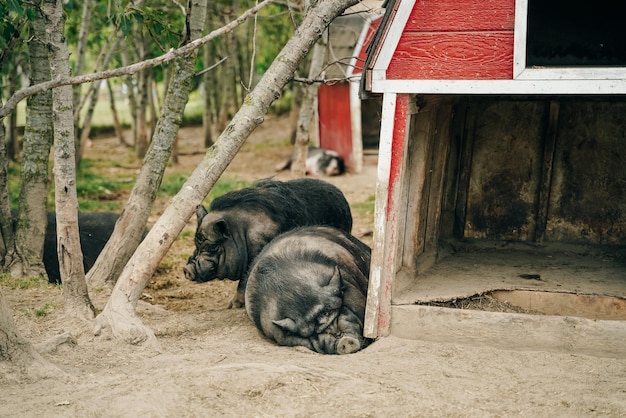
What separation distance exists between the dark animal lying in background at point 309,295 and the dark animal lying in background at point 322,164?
8748 millimetres

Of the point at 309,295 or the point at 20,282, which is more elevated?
the point at 309,295

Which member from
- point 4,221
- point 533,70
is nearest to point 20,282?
point 4,221

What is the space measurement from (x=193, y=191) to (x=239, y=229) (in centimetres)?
149

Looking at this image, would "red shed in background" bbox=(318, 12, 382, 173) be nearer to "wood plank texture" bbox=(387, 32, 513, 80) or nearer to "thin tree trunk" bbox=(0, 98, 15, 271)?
"thin tree trunk" bbox=(0, 98, 15, 271)

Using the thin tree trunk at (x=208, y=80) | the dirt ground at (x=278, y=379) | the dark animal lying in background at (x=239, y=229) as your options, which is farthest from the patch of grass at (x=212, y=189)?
the dirt ground at (x=278, y=379)

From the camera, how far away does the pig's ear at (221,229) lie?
694cm

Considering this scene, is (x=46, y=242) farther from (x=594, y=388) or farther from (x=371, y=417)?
(x=594, y=388)

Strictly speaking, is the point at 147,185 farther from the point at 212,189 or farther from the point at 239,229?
the point at 212,189

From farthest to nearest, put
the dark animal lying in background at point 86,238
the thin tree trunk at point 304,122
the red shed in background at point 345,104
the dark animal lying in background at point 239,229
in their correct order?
the red shed in background at point 345,104 → the thin tree trunk at point 304,122 → the dark animal lying in background at point 86,238 → the dark animal lying in background at point 239,229

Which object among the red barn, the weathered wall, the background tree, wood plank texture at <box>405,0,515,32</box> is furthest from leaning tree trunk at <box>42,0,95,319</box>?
the weathered wall

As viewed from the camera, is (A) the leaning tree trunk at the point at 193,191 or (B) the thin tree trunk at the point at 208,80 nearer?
(A) the leaning tree trunk at the point at 193,191

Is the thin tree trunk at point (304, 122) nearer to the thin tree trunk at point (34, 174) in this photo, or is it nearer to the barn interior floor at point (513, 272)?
the barn interior floor at point (513, 272)

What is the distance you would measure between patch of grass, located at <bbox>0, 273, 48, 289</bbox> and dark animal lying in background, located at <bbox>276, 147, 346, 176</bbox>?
847cm

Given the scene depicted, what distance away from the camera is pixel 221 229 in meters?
7.01
